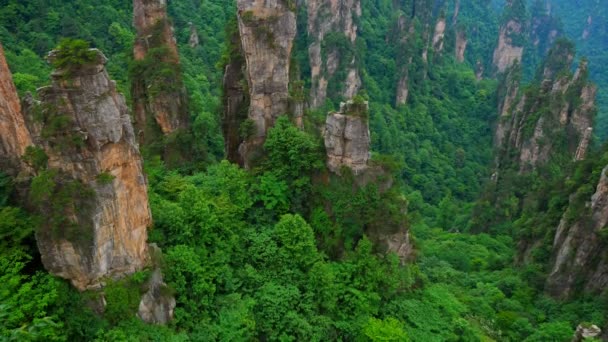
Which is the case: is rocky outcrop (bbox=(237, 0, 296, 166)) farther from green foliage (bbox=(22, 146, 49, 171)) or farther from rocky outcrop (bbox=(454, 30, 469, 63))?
rocky outcrop (bbox=(454, 30, 469, 63))

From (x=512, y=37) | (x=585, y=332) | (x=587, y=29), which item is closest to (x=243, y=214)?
(x=585, y=332)

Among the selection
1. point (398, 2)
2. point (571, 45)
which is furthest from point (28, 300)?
point (398, 2)

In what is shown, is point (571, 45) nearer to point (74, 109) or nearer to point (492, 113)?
point (492, 113)

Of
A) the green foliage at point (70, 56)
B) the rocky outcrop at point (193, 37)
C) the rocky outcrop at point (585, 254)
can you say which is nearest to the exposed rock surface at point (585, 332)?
the rocky outcrop at point (585, 254)

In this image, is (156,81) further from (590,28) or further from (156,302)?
(590,28)

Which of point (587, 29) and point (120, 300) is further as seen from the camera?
point (587, 29)

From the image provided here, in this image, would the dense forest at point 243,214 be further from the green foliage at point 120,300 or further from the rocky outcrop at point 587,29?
the rocky outcrop at point 587,29
